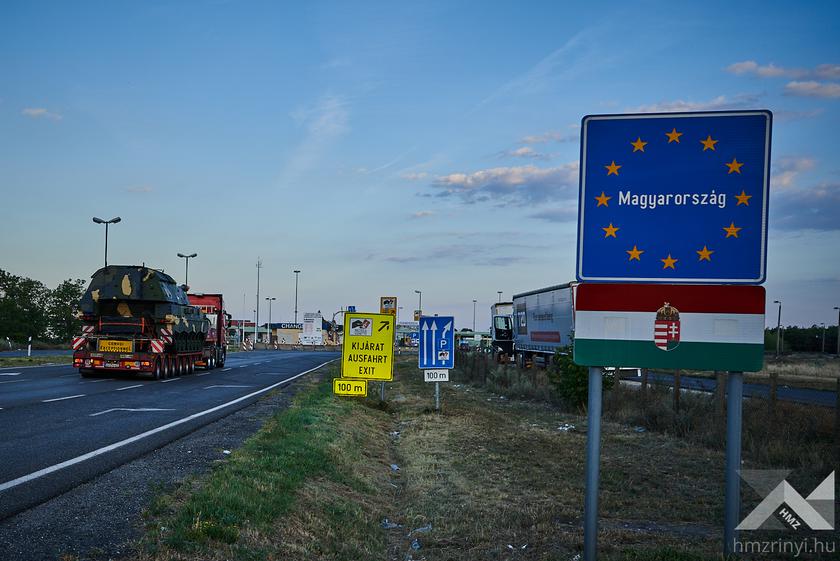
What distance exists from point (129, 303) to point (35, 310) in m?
70.1

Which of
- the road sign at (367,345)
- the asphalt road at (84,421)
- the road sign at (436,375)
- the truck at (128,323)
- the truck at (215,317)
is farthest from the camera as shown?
the truck at (215,317)

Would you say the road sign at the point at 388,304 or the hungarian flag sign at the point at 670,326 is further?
the road sign at the point at 388,304

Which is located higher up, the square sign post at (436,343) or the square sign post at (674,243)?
the square sign post at (674,243)

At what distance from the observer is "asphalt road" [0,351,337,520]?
857 cm

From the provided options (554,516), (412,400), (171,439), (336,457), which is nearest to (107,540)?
(554,516)

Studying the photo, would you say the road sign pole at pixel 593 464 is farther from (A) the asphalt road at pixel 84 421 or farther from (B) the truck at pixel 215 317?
(B) the truck at pixel 215 317

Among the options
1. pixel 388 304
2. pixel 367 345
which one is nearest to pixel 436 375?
pixel 367 345

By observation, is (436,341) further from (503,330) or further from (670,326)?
(503,330)

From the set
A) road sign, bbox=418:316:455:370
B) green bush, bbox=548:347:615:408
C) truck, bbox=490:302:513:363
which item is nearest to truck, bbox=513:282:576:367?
truck, bbox=490:302:513:363

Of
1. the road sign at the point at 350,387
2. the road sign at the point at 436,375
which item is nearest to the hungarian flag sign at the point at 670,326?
the road sign at the point at 350,387

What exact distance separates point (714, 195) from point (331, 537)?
4245mm

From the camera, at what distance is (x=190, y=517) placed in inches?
253

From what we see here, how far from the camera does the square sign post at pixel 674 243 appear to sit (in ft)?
17.5

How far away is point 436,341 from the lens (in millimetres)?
18812
